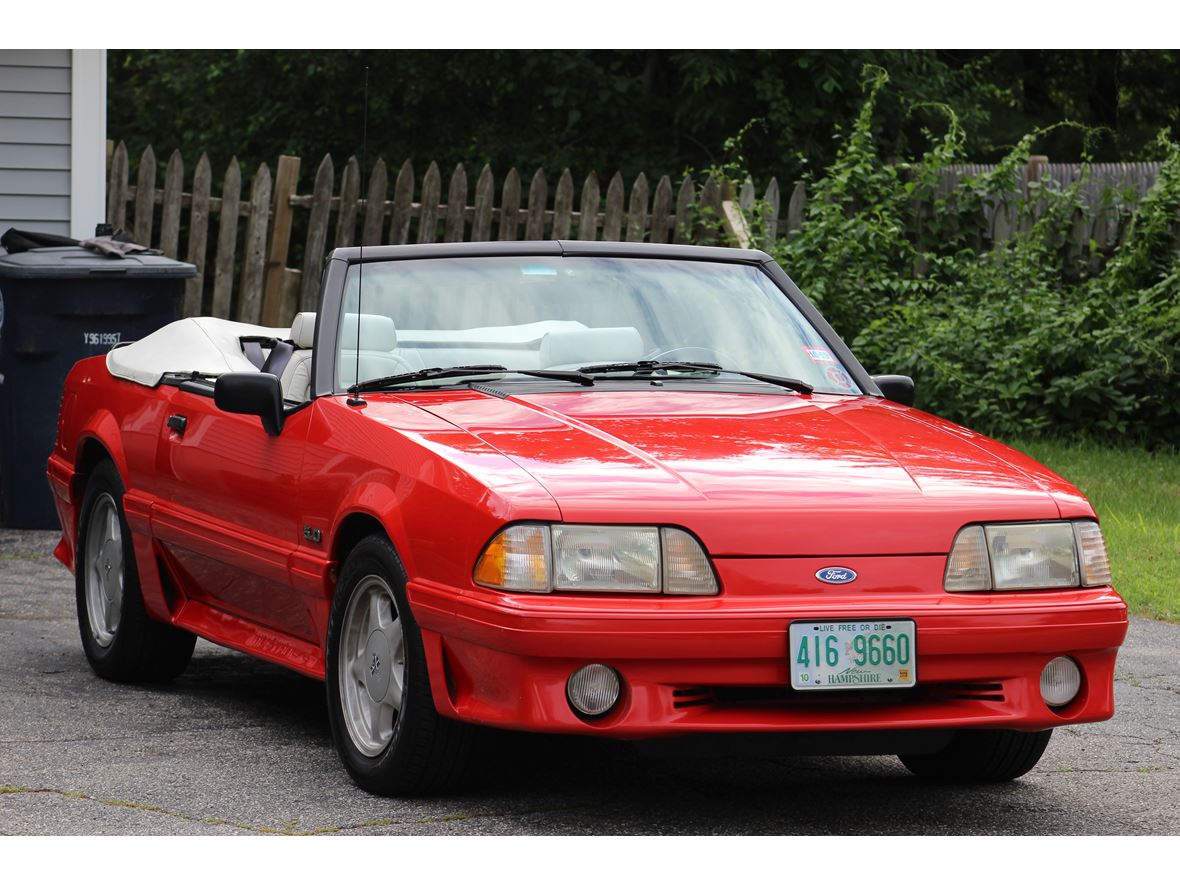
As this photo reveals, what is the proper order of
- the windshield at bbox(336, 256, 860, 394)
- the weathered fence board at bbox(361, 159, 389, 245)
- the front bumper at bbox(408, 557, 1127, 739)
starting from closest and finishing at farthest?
the front bumper at bbox(408, 557, 1127, 739), the windshield at bbox(336, 256, 860, 394), the weathered fence board at bbox(361, 159, 389, 245)

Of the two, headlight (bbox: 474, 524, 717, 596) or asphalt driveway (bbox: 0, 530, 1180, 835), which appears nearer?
headlight (bbox: 474, 524, 717, 596)

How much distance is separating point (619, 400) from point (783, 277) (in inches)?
46.4

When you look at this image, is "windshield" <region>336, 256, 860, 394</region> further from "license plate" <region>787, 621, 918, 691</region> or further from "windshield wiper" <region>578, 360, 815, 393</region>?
→ "license plate" <region>787, 621, 918, 691</region>

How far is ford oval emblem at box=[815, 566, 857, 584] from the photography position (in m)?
4.30

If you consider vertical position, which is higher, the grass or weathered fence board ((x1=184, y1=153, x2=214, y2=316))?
weathered fence board ((x1=184, y1=153, x2=214, y2=316))

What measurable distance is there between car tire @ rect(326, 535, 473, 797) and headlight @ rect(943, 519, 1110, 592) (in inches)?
47.4

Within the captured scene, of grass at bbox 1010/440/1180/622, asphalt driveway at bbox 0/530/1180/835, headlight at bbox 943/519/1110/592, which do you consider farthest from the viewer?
grass at bbox 1010/440/1180/622

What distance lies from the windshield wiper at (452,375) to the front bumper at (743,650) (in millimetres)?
1016

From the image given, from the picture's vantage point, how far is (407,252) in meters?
5.82

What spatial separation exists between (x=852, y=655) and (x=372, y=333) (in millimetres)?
1916

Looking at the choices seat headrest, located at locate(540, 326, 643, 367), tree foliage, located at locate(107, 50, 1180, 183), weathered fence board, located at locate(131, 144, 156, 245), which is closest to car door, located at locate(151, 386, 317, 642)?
seat headrest, located at locate(540, 326, 643, 367)

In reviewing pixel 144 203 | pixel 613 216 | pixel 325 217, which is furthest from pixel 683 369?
pixel 613 216

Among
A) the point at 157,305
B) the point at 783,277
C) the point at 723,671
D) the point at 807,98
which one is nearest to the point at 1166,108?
the point at 807,98

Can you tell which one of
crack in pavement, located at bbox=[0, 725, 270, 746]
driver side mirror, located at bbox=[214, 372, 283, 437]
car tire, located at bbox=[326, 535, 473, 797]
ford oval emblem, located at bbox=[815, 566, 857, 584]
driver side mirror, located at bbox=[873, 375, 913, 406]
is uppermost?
driver side mirror, located at bbox=[873, 375, 913, 406]
